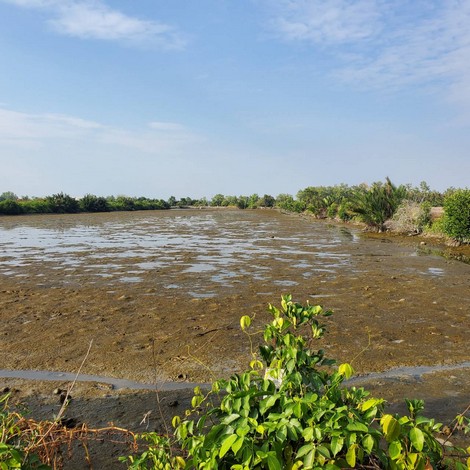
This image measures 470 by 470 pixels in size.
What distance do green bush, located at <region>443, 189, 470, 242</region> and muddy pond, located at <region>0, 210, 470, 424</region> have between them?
4149 millimetres

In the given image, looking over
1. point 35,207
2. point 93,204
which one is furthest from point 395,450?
point 93,204

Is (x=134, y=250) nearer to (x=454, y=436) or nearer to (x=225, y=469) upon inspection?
(x=454, y=436)

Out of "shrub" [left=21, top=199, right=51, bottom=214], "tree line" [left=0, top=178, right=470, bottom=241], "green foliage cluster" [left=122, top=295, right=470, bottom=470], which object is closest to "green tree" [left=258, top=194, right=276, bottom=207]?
"tree line" [left=0, top=178, right=470, bottom=241]

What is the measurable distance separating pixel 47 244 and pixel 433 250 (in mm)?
16512

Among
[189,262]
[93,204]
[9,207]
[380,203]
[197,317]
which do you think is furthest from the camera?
[93,204]

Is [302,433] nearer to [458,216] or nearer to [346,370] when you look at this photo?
[346,370]

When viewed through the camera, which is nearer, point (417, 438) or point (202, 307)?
point (417, 438)

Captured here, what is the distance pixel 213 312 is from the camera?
738 cm

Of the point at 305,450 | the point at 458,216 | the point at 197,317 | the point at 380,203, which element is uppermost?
the point at 380,203

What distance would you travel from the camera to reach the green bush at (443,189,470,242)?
688 inches

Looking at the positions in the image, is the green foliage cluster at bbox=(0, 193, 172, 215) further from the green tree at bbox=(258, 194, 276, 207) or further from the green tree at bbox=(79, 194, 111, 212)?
the green tree at bbox=(258, 194, 276, 207)

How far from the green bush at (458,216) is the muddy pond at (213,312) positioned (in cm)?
415

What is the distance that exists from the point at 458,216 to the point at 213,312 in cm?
1449

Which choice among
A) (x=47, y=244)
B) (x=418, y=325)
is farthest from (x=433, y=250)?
(x=47, y=244)
